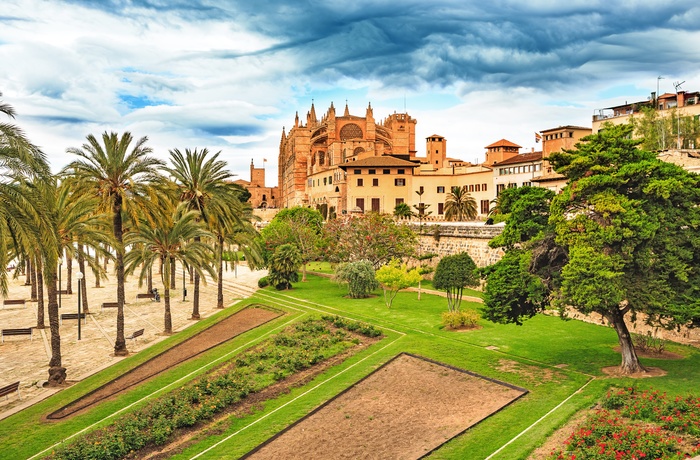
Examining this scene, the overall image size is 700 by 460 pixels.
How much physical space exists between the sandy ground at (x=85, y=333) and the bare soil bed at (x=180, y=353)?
6.00 feet

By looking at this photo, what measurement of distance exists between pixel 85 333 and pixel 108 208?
9090 millimetres

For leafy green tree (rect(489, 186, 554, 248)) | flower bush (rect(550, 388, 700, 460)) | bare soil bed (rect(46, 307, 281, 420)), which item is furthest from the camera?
bare soil bed (rect(46, 307, 281, 420))

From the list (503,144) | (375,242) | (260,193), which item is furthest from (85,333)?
(260,193)

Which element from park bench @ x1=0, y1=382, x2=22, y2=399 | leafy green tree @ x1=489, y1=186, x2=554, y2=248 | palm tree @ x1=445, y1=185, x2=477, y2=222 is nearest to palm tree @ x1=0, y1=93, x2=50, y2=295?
park bench @ x1=0, y1=382, x2=22, y2=399

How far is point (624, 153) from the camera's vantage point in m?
18.2

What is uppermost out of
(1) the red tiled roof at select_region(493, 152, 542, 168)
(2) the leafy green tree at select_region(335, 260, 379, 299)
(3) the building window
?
(1) the red tiled roof at select_region(493, 152, 542, 168)

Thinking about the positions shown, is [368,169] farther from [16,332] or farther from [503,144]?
[16,332]

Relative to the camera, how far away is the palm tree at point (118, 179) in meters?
26.2

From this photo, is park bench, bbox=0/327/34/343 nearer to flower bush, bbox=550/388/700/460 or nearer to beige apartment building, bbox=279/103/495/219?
flower bush, bbox=550/388/700/460

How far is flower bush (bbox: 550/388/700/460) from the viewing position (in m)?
12.7

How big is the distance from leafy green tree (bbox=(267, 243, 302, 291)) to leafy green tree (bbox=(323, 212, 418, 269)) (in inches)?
147

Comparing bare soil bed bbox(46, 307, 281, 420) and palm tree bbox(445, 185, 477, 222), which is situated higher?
palm tree bbox(445, 185, 477, 222)

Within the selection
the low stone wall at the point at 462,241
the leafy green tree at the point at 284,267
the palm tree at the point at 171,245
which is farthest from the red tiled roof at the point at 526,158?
the palm tree at the point at 171,245

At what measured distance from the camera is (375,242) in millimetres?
43594
